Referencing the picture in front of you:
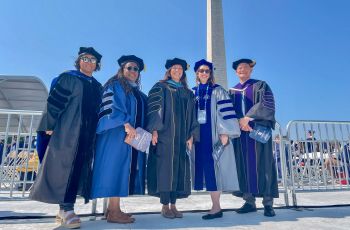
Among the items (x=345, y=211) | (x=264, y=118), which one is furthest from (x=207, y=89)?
(x=345, y=211)

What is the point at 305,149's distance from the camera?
198 inches

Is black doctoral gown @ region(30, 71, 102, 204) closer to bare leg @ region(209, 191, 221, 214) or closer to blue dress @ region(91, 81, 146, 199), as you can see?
blue dress @ region(91, 81, 146, 199)

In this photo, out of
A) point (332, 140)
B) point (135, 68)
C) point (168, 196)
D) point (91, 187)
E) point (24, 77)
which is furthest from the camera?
point (24, 77)

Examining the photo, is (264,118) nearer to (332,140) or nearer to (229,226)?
(229,226)

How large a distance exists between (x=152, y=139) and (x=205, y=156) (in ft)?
2.24

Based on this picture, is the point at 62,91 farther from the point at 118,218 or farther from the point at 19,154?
the point at 19,154

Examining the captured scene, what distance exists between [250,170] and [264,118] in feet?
2.24

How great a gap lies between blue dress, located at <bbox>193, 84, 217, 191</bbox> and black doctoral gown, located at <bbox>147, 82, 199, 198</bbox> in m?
0.11

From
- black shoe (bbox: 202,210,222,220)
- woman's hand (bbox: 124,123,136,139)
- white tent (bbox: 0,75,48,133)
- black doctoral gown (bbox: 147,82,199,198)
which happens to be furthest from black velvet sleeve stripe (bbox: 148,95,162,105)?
white tent (bbox: 0,75,48,133)

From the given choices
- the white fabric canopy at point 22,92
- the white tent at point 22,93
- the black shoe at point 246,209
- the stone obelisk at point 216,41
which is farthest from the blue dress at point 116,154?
the stone obelisk at point 216,41

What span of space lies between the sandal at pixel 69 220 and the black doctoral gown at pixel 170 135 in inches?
32.4

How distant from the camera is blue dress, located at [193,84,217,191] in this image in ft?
10.4

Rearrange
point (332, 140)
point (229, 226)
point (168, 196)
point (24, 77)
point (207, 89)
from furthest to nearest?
point (24, 77)
point (332, 140)
point (207, 89)
point (168, 196)
point (229, 226)

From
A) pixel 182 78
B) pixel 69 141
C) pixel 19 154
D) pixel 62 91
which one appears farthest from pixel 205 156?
pixel 19 154
